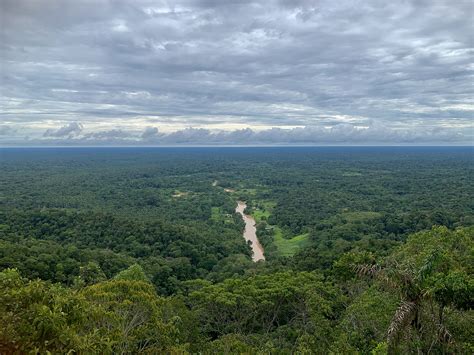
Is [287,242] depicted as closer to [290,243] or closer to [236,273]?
[290,243]

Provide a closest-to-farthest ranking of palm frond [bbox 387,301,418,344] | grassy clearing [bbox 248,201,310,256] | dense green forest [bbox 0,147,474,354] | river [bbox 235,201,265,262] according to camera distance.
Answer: palm frond [bbox 387,301,418,344] < dense green forest [bbox 0,147,474,354] < grassy clearing [bbox 248,201,310,256] < river [bbox 235,201,265,262]

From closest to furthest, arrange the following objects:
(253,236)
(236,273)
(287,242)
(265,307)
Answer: (265,307) → (236,273) → (287,242) → (253,236)

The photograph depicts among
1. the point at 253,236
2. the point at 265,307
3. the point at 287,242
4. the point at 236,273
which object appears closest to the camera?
the point at 265,307

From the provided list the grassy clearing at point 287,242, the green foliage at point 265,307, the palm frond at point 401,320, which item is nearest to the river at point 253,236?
the grassy clearing at point 287,242

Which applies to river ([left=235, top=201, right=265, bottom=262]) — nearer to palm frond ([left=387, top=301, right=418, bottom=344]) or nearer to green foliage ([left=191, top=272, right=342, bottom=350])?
green foliage ([left=191, top=272, right=342, bottom=350])

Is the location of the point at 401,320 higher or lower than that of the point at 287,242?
higher

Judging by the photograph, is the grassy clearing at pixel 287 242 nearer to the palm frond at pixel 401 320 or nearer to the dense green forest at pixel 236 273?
the dense green forest at pixel 236 273

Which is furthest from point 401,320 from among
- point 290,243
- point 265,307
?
point 290,243

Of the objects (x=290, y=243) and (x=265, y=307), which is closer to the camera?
(x=265, y=307)

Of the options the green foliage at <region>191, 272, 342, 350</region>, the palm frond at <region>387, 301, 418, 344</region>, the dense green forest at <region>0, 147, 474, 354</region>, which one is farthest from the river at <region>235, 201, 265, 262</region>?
the palm frond at <region>387, 301, 418, 344</region>

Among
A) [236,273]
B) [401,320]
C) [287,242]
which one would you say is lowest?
[287,242]
